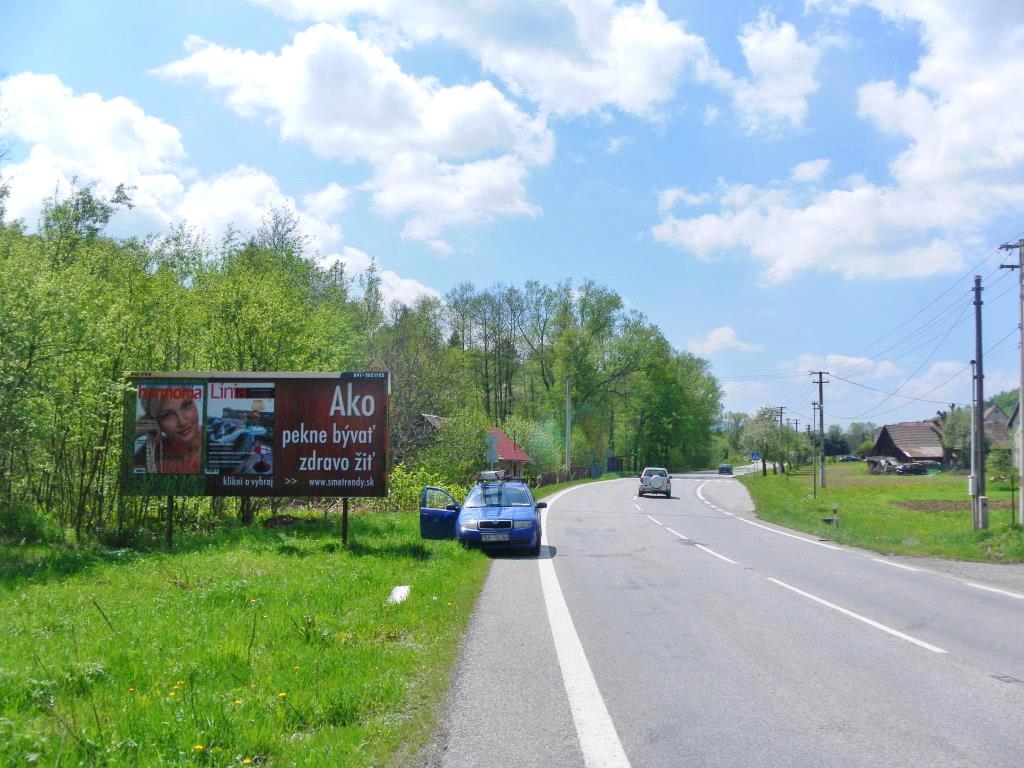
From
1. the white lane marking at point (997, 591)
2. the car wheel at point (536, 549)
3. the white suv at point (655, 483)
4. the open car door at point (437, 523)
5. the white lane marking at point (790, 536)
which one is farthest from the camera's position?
the white suv at point (655, 483)

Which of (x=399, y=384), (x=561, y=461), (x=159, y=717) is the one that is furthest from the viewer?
(x=561, y=461)

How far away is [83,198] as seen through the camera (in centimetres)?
2886

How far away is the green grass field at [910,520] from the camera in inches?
759

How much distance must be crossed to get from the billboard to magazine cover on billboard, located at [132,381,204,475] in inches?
0.8

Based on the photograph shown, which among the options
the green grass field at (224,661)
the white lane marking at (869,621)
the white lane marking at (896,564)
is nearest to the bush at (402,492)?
the white lane marking at (896,564)

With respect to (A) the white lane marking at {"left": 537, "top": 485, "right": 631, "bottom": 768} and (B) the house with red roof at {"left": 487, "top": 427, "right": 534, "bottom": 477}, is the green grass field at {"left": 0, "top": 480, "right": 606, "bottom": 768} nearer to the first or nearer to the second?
(A) the white lane marking at {"left": 537, "top": 485, "right": 631, "bottom": 768}

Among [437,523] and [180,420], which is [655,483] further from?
[180,420]

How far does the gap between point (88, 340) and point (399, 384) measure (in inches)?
802

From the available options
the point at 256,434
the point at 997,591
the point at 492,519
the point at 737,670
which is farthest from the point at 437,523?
the point at 737,670

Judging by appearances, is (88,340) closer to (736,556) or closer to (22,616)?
(22,616)

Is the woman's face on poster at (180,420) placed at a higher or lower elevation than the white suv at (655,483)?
higher

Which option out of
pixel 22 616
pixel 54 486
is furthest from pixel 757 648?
pixel 54 486

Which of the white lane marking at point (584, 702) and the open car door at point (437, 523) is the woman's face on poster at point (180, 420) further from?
the white lane marking at point (584, 702)

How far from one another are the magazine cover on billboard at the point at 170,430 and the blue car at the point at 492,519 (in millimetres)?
4838
